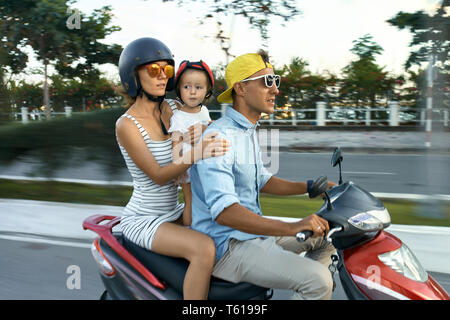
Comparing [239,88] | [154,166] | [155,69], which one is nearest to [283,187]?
[239,88]

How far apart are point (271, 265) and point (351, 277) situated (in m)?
0.33

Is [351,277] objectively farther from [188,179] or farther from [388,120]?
[388,120]

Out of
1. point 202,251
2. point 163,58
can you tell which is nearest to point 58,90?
point 163,58

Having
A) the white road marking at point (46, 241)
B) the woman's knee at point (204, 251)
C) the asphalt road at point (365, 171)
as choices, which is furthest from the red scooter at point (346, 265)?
the asphalt road at point (365, 171)

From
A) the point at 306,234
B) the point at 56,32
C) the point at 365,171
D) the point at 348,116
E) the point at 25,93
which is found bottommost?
the point at 365,171

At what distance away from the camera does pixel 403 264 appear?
5.83 feet

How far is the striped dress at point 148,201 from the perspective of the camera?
2098 mm

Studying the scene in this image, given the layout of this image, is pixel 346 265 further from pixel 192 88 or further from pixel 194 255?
pixel 192 88

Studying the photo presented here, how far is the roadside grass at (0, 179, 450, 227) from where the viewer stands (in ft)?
16.0

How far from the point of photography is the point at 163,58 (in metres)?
2.18

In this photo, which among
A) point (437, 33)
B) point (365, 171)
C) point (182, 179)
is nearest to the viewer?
point (182, 179)

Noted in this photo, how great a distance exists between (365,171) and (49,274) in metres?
7.50

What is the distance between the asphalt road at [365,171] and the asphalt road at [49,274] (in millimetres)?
1561

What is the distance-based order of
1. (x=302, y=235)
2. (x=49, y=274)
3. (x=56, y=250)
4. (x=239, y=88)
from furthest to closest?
(x=56, y=250) < (x=49, y=274) < (x=239, y=88) < (x=302, y=235)
